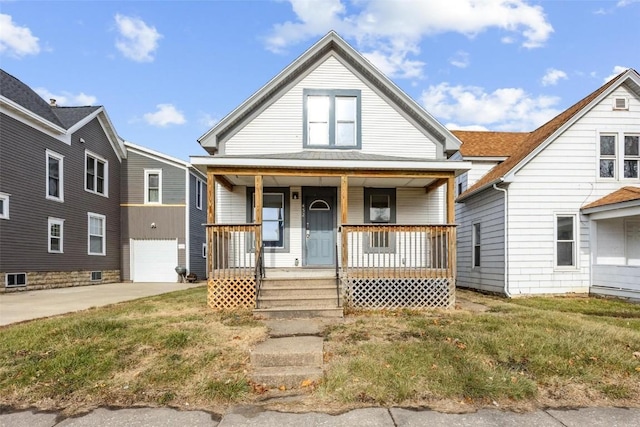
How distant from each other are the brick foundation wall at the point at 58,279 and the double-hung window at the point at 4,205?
5.98 ft

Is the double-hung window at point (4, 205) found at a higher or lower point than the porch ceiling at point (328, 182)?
lower

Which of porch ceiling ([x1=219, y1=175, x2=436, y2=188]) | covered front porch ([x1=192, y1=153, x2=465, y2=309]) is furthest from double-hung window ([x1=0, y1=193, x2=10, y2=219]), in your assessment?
porch ceiling ([x1=219, y1=175, x2=436, y2=188])

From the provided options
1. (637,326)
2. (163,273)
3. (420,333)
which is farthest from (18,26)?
(637,326)

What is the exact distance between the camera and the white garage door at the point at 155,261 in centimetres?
1834

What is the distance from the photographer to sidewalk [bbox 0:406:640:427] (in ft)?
11.2

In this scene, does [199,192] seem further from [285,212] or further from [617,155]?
[617,155]

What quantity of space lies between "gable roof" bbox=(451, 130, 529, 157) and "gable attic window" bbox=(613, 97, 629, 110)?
338cm

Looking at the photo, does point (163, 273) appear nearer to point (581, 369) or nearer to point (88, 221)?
point (88, 221)

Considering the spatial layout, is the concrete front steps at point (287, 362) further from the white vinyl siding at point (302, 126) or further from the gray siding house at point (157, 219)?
the gray siding house at point (157, 219)

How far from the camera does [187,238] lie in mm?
18328

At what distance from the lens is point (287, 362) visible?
15.4ft

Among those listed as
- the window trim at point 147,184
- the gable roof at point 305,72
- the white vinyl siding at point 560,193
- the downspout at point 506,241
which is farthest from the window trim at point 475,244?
the window trim at point 147,184

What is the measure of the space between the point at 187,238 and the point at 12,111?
812 centimetres

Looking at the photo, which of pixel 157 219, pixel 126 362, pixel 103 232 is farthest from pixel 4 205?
pixel 126 362
